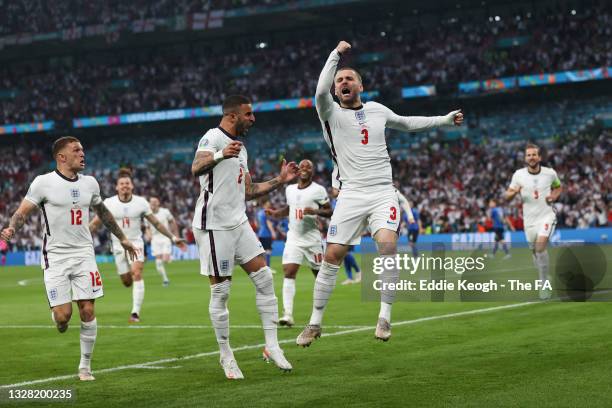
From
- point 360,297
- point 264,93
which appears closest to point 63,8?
point 264,93

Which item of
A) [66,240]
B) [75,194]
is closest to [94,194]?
[75,194]

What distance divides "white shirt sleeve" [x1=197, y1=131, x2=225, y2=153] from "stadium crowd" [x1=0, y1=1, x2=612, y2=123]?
41.8 metres

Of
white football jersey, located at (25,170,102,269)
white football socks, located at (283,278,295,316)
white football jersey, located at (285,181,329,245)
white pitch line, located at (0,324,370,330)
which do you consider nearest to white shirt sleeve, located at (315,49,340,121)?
white football jersey, located at (25,170,102,269)

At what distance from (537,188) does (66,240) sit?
30.9 ft

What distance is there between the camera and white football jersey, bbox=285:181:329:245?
1488 centimetres

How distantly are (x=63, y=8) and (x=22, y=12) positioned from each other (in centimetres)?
309

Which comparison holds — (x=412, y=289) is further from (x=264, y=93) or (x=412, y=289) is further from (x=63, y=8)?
(x=63, y=8)

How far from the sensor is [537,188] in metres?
16.4

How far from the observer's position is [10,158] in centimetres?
6325

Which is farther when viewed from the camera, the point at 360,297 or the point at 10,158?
the point at 10,158

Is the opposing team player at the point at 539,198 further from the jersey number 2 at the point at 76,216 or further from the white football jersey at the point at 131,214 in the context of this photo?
the jersey number 2 at the point at 76,216

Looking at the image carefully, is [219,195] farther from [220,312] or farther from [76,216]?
[76,216]

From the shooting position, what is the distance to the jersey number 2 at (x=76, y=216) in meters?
9.66

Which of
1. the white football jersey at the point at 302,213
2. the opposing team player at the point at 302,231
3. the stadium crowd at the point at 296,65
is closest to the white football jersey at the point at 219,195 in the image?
the opposing team player at the point at 302,231
